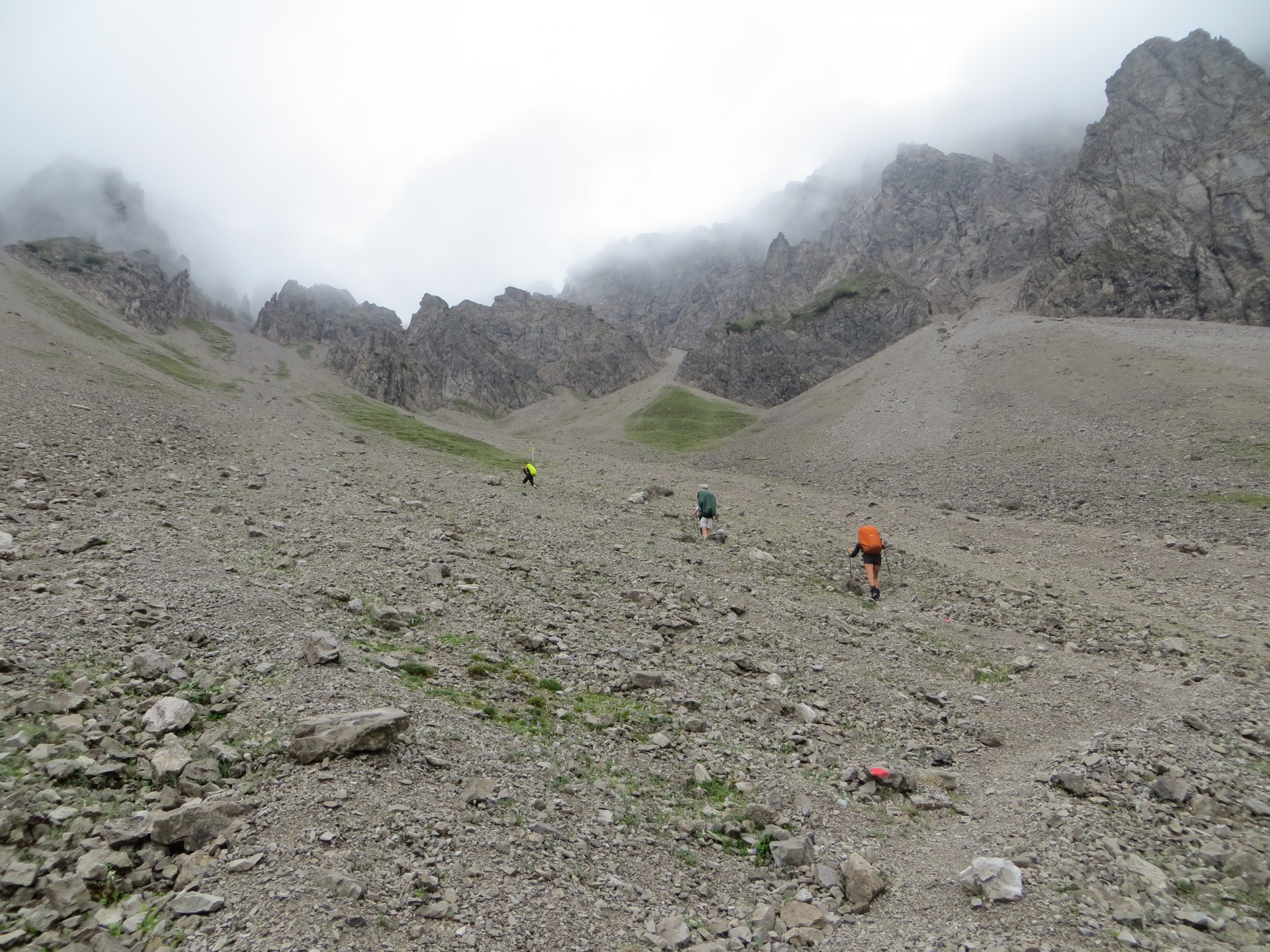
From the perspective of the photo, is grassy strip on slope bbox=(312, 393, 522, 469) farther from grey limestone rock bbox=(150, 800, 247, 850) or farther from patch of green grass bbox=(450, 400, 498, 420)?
grey limestone rock bbox=(150, 800, 247, 850)

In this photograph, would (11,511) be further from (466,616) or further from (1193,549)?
(1193,549)

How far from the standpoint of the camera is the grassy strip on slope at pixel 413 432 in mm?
67938

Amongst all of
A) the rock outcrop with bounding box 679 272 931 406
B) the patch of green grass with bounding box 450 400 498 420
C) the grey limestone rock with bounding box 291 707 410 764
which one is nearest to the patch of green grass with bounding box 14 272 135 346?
the patch of green grass with bounding box 450 400 498 420

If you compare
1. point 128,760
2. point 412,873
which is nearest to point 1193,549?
point 412,873

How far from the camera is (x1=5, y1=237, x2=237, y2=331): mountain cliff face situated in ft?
459

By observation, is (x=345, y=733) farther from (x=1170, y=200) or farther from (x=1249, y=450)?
(x=1170, y=200)

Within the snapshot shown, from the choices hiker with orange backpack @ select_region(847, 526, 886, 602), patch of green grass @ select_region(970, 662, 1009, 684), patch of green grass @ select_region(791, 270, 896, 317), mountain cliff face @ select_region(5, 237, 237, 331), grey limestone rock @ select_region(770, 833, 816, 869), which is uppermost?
patch of green grass @ select_region(791, 270, 896, 317)

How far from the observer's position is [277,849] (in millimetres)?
6117

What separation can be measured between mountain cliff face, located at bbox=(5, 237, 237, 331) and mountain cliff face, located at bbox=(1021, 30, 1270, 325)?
695 ft

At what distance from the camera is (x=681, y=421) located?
116m

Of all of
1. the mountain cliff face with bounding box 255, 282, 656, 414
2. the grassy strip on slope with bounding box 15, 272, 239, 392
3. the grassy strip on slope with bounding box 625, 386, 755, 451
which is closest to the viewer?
the grassy strip on slope with bounding box 15, 272, 239, 392

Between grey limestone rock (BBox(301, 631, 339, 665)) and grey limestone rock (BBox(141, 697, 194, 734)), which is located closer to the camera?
grey limestone rock (BBox(141, 697, 194, 734))

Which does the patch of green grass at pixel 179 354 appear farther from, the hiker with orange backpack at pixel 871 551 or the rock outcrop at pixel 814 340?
the hiker with orange backpack at pixel 871 551

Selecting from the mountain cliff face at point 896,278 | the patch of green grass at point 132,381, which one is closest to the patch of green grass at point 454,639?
the patch of green grass at point 132,381
